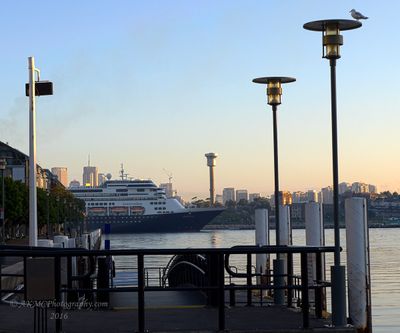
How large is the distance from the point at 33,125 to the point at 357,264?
39.1 ft

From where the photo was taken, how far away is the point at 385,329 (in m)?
28.2

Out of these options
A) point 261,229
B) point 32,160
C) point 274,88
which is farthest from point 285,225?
point 32,160

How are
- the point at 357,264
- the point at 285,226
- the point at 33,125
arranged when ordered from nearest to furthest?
the point at 357,264
the point at 33,125
the point at 285,226

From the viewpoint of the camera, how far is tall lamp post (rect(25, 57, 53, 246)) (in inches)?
926

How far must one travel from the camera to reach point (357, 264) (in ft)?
51.4

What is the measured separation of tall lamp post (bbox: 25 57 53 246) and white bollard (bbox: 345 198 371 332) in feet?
32.7

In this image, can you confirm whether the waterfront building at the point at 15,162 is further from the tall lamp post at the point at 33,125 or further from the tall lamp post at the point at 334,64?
the tall lamp post at the point at 334,64

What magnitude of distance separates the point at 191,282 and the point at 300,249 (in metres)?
13.9

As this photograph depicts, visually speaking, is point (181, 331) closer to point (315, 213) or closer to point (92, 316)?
point (92, 316)

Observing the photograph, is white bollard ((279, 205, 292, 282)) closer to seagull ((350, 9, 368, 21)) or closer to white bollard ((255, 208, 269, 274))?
white bollard ((255, 208, 269, 274))

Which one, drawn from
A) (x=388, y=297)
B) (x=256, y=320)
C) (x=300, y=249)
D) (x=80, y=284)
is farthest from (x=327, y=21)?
(x=388, y=297)

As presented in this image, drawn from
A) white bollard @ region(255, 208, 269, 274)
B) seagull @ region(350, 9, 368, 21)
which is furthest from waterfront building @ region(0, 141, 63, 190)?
seagull @ region(350, 9, 368, 21)

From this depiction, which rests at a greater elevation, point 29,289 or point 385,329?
point 29,289

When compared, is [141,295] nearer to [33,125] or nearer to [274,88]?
[274,88]
